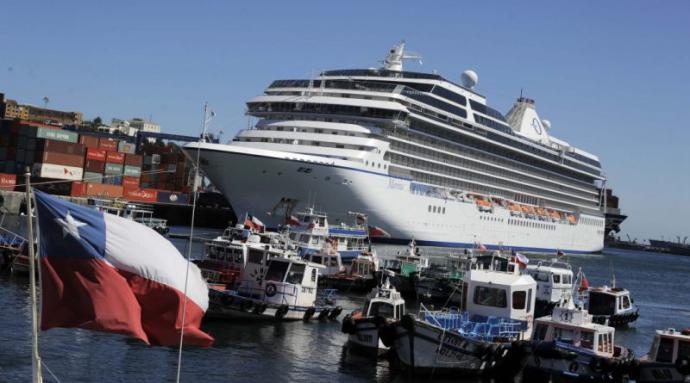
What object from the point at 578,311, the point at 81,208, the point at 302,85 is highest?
the point at 302,85

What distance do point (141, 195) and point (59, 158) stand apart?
9.92 metres

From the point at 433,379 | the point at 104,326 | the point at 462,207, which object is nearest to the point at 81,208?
the point at 104,326

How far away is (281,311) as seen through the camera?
1256 inches

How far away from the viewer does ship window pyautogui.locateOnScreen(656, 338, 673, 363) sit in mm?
25203

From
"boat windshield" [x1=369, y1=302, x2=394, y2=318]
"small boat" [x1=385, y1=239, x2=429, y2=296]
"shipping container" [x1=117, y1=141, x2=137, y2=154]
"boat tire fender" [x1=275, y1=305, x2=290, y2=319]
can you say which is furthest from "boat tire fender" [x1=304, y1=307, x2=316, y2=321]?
"shipping container" [x1=117, y1=141, x2=137, y2=154]

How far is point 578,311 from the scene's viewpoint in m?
26.1

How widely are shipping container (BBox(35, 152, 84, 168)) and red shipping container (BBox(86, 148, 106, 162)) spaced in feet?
7.33

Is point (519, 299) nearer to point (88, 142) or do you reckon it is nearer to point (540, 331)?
point (540, 331)

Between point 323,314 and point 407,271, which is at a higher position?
point 407,271

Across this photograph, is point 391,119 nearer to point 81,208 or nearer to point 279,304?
point 279,304

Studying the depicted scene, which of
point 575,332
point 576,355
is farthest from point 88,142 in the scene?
point 576,355

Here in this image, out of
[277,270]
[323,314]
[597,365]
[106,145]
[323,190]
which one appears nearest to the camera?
[597,365]

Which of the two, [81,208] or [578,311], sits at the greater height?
[81,208]

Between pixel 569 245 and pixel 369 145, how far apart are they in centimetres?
5434
